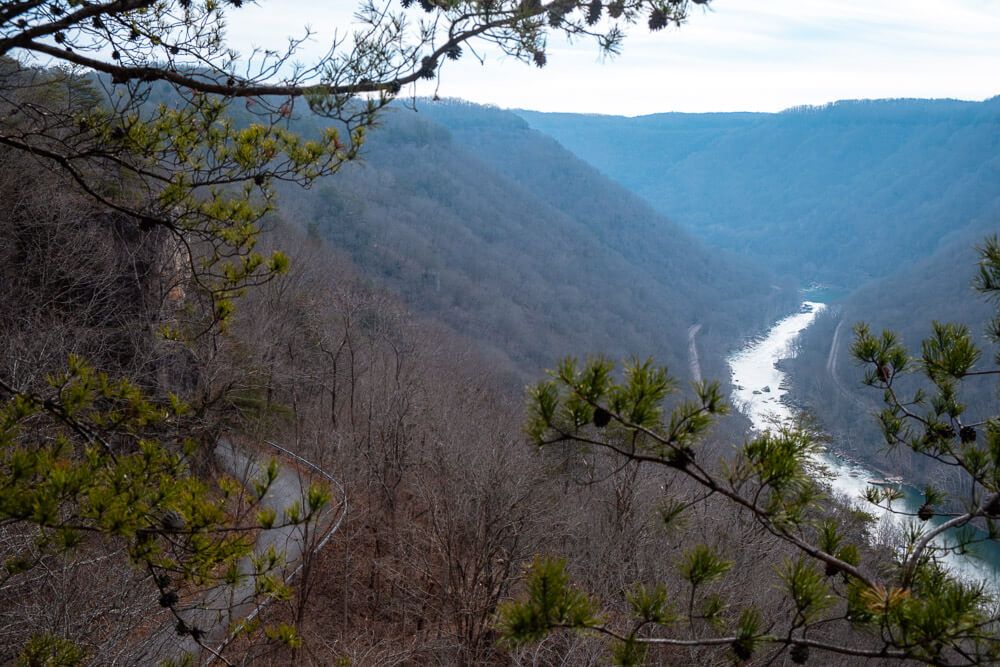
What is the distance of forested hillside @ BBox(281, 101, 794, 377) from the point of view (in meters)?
56.5

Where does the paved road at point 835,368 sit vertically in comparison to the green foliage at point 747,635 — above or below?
below

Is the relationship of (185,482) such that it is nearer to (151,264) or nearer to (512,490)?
(512,490)

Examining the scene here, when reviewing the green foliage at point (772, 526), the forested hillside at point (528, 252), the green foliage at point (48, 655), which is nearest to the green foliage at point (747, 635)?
the green foliage at point (772, 526)

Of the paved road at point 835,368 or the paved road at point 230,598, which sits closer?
the paved road at point 230,598

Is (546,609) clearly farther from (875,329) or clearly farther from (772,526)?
(875,329)

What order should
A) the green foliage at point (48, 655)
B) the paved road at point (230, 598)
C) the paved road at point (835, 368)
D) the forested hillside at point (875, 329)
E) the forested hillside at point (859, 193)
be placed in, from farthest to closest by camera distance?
1. the forested hillside at point (859, 193)
2. the paved road at point (835, 368)
3. the forested hillside at point (875, 329)
4. the paved road at point (230, 598)
5. the green foliage at point (48, 655)

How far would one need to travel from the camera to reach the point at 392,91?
9.80ft

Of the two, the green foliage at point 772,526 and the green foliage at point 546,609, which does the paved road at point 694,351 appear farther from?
the green foliage at point 546,609

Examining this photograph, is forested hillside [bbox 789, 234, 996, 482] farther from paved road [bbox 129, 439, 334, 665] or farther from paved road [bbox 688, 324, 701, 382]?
paved road [bbox 129, 439, 334, 665]

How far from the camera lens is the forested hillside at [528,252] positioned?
56.5 m

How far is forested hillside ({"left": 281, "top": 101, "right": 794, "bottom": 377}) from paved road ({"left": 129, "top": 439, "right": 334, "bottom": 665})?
26.1 meters

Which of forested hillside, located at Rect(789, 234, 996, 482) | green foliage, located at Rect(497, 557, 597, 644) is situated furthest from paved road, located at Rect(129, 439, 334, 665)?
forested hillside, located at Rect(789, 234, 996, 482)

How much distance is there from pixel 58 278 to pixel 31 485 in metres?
11.3

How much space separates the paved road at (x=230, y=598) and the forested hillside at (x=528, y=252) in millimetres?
26132
